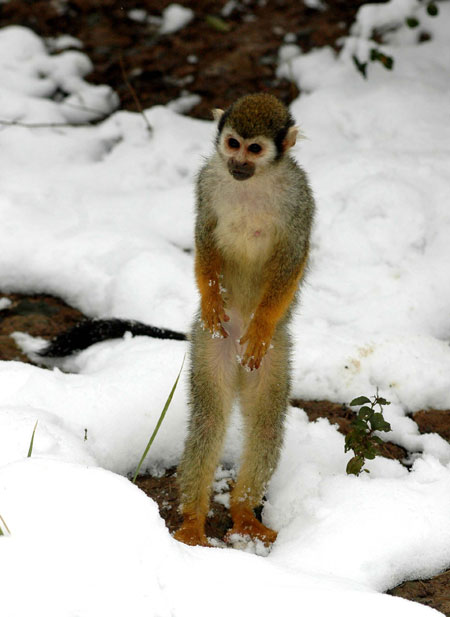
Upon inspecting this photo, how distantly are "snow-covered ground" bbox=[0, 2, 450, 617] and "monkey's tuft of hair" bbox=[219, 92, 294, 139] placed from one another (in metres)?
1.28

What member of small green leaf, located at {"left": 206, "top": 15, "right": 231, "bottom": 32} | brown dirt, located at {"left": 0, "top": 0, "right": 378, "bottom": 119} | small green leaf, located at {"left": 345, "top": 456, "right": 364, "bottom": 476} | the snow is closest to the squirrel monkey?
small green leaf, located at {"left": 345, "top": 456, "right": 364, "bottom": 476}

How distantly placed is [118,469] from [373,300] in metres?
1.79

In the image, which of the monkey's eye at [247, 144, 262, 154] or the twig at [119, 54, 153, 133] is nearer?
the monkey's eye at [247, 144, 262, 154]

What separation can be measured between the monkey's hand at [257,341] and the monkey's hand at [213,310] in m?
0.11

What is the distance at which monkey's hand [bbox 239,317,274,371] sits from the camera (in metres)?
2.86

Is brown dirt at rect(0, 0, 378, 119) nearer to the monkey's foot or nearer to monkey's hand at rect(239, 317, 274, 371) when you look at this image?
monkey's hand at rect(239, 317, 274, 371)

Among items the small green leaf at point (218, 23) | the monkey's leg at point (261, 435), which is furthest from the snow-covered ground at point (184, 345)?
the small green leaf at point (218, 23)

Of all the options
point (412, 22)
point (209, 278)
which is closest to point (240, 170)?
point (209, 278)

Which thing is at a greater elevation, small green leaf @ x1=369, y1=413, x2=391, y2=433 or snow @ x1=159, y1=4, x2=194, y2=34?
snow @ x1=159, y1=4, x2=194, y2=34

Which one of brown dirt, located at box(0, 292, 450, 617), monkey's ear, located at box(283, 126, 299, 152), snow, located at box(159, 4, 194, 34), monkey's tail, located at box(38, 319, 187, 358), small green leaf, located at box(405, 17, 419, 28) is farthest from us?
snow, located at box(159, 4, 194, 34)

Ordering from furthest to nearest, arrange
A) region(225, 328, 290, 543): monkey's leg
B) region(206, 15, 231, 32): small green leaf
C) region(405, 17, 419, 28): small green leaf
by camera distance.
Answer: region(206, 15, 231, 32): small green leaf
region(405, 17, 419, 28): small green leaf
region(225, 328, 290, 543): monkey's leg

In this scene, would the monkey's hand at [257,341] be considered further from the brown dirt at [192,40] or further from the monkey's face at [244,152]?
the brown dirt at [192,40]

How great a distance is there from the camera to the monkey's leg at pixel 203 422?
2.87 meters

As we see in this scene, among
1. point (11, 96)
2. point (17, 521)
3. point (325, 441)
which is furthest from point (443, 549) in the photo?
point (11, 96)
